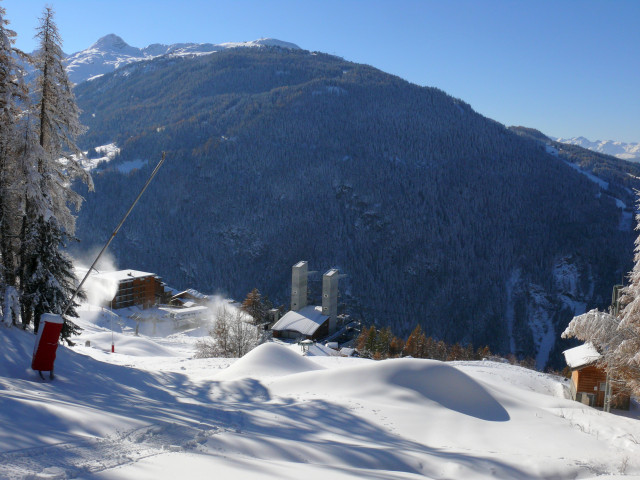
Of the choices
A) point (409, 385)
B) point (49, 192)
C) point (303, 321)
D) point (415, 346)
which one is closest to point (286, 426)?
point (409, 385)

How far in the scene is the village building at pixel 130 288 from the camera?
198 ft

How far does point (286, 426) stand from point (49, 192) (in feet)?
39.6

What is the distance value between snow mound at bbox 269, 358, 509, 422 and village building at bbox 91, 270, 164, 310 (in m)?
52.3

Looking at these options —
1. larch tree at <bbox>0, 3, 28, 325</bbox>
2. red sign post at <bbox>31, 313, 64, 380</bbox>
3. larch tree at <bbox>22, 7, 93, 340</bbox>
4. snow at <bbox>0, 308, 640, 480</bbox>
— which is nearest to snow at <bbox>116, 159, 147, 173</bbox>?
larch tree at <bbox>22, 7, 93, 340</bbox>

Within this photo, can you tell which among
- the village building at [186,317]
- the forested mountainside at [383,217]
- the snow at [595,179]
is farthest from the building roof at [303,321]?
the snow at [595,179]

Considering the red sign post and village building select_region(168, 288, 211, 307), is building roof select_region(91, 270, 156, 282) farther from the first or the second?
the red sign post

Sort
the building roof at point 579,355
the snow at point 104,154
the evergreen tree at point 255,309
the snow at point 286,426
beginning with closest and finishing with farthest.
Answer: the snow at point 286,426
the building roof at point 579,355
the evergreen tree at point 255,309
the snow at point 104,154

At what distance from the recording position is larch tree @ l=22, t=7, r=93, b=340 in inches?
623

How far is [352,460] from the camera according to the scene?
730 centimetres

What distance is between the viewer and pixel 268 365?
1725cm

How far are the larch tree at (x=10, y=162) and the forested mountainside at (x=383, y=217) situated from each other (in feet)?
329

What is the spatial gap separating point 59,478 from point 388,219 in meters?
151

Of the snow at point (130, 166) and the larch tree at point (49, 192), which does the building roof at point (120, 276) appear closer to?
the larch tree at point (49, 192)

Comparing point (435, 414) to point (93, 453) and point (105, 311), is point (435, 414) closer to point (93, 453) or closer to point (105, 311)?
point (93, 453)
